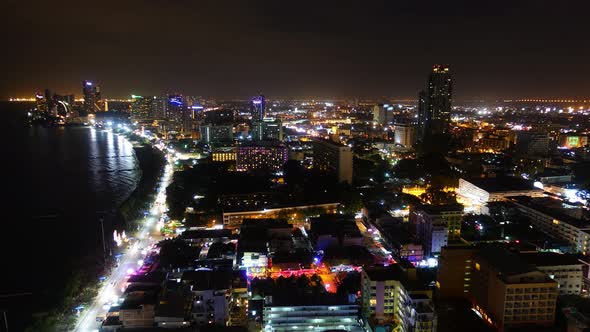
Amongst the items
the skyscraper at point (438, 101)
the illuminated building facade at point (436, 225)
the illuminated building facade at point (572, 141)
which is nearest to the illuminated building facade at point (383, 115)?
the skyscraper at point (438, 101)

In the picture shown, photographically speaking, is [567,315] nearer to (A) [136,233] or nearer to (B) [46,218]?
(A) [136,233]

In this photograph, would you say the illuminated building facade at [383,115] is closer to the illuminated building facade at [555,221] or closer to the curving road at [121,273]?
the illuminated building facade at [555,221]

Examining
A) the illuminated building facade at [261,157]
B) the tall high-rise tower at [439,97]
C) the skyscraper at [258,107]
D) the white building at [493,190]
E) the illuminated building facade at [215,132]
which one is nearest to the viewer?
the white building at [493,190]

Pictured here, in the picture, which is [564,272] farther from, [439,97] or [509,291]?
[439,97]

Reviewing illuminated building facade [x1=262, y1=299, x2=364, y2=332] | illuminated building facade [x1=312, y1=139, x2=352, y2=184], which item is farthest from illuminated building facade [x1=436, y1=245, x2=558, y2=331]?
illuminated building facade [x1=312, y1=139, x2=352, y2=184]

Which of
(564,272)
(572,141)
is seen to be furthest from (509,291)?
(572,141)

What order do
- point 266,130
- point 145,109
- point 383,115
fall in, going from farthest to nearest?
point 145,109 → point 383,115 → point 266,130

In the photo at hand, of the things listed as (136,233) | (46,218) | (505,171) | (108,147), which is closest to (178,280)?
(136,233)
